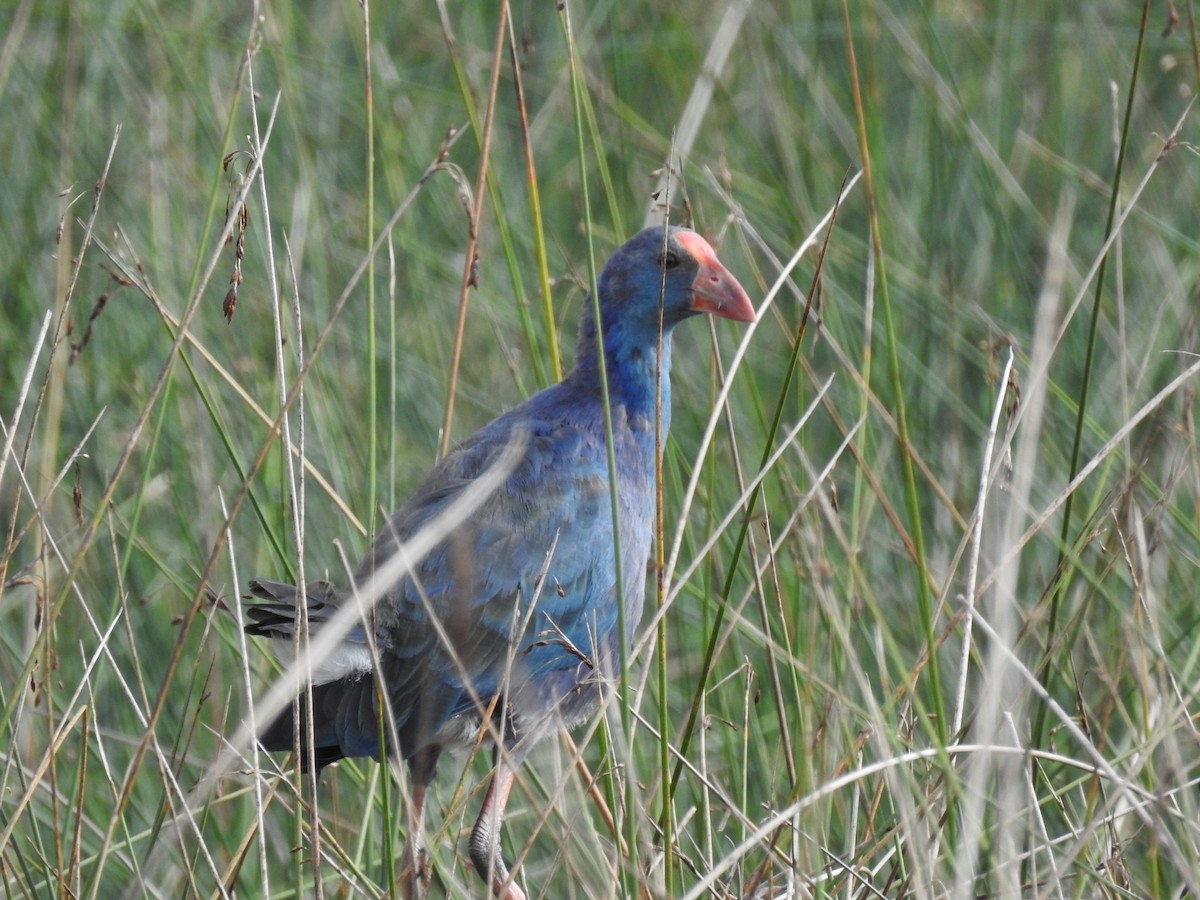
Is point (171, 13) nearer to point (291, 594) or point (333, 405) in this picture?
point (333, 405)

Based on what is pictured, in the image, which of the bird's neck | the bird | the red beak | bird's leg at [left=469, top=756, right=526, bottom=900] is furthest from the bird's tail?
the red beak

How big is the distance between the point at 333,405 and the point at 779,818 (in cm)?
146

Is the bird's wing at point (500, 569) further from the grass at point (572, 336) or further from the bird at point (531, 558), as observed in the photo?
the grass at point (572, 336)

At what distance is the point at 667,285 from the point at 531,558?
0.43m

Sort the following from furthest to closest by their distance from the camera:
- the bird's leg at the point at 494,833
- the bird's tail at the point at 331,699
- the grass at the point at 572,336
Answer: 1. the grass at the point at 572,336
2. the bird's leg at the point at 494,833
3. the bird's tail at the point at 331,699

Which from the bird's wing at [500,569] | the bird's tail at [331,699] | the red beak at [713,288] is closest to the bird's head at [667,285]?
the red beak at [713,288]

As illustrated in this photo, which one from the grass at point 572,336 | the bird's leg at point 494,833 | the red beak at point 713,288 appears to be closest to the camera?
the bird's leg at point 494,833

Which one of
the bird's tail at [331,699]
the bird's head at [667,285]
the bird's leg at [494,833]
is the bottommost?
the bird's leg at [494,833]

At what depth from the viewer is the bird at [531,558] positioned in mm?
2035

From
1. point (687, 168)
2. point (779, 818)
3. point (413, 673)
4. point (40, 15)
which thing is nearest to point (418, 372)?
point (687, 168)

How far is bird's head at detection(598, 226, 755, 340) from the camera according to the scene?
6.92ft

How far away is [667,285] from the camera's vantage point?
2137 mm

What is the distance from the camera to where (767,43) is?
308 centimetres

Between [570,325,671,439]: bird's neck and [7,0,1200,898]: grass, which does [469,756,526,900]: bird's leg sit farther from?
[570,325,671,439]: bird's neck
